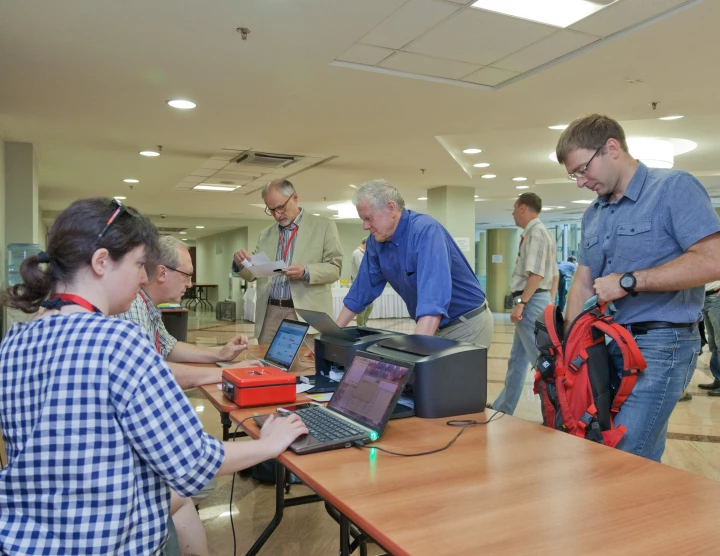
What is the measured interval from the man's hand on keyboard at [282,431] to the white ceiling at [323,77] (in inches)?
78.2

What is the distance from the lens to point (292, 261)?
336cm

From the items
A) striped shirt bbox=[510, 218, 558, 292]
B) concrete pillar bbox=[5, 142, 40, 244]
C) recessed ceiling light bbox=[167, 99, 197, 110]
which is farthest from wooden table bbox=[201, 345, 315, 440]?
concrete pillar bbox=[5, 142, 40, 244]

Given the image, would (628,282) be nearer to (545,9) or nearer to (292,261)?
(545,9)

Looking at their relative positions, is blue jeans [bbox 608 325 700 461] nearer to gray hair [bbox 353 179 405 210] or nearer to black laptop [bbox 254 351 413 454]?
black laptop [bbox 254 351 413 454]

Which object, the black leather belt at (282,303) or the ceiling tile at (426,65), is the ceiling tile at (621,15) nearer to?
the ceiling tile at (426,65)

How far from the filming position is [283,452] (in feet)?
4.29

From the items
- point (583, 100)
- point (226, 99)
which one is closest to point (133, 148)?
point (226, 99)

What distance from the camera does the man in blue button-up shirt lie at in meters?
1.61

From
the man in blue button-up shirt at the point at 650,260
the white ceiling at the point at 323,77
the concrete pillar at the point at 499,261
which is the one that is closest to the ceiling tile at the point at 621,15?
the white ceiling at the point at 323,77

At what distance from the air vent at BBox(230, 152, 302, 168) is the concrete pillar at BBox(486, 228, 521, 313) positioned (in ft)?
34.6

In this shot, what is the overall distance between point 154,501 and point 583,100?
3999 mm

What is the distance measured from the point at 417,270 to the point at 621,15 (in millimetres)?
1639

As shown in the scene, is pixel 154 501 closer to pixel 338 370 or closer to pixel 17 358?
pixel 17 358

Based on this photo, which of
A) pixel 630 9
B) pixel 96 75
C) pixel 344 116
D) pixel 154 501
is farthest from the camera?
pixel 344 116
